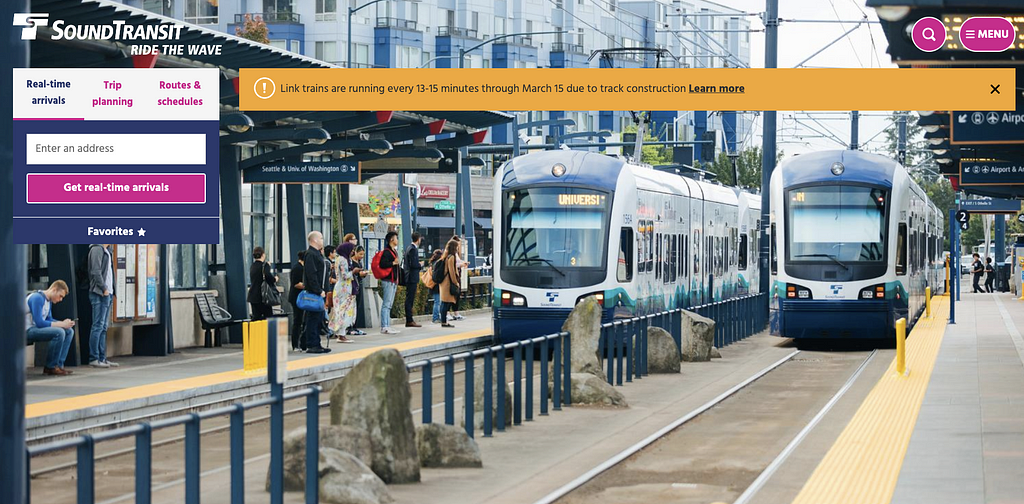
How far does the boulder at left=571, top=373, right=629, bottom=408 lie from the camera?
57.2ft

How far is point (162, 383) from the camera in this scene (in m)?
17.6

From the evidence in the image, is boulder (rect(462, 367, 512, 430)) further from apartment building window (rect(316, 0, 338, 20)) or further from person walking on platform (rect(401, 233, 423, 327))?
apartment building window (rect(316, 0, 338, 20))

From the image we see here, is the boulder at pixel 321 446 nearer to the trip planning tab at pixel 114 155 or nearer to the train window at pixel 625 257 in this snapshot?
the trip planning tab at pixel 114 155

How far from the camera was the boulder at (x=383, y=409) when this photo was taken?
37.5 ft

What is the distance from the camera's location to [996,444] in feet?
45.2

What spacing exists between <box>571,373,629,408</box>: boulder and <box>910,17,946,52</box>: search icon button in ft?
17.3

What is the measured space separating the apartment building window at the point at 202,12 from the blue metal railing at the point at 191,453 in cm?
6667

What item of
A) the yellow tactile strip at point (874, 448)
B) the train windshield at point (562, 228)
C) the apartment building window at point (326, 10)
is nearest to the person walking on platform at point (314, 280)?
the train windshield at point (562, 228)

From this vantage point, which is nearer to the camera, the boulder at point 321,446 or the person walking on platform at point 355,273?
the boulder at point 321,446

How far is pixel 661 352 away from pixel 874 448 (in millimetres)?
8353

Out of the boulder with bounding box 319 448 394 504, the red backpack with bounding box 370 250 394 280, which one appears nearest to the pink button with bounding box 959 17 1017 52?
the boulder with bounding box 319 448 394 504

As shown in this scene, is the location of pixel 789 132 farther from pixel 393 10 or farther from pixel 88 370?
pixel 88 370

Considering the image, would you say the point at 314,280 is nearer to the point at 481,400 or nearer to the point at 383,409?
the point at 481,400

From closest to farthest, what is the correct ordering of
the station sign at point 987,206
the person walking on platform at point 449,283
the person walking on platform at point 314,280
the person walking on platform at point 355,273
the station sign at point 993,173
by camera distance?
the person walking on platform at point 314,280, the person walking on platform at point 355,273, the person walking on platform at point 449,283, the station sign at point 993,173, the station sign at point 987,206
